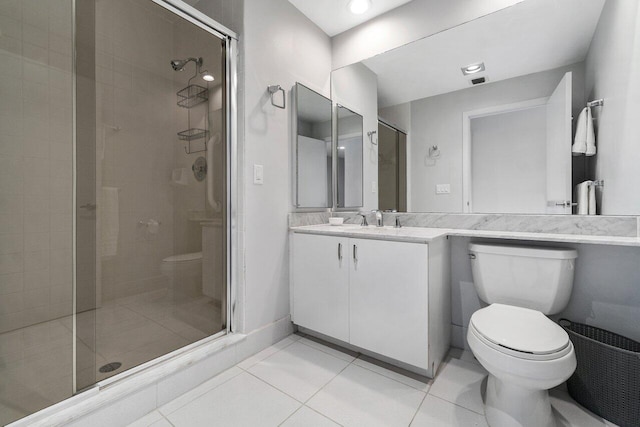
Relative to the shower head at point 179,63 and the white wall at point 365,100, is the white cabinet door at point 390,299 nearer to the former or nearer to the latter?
the white wall at point 365,100

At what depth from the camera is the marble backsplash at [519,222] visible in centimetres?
136

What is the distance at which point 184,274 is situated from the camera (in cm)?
183

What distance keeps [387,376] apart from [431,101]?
5.82 ft

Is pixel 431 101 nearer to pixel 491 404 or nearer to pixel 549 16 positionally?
pixel 549 16

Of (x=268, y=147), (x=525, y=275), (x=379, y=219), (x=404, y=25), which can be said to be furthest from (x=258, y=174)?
(x=525, y=275)

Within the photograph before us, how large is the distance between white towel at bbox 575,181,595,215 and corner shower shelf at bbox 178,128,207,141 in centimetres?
216

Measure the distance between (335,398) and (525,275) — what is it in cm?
Answer: 115

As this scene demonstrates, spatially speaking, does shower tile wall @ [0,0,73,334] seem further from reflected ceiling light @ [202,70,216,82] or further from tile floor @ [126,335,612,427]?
tile floor @ [126,335,612,427]

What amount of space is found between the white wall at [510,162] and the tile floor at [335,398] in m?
0.99

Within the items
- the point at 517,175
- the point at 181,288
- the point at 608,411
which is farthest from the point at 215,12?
the point at 608,411

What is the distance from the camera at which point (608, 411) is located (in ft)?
3.93

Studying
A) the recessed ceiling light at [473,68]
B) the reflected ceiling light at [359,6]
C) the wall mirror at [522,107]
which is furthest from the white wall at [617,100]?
the reflected ceiling light at [359,6]

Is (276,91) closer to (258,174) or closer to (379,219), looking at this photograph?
(258,174)

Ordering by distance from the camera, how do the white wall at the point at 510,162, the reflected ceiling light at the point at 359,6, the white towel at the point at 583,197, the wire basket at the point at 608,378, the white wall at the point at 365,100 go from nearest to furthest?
the wire basket at the point at 608,378
the white towel at the point at 583,197
the white wall at the point at 510,162
the reflected ceiling light at the point at 359,6
the white wall at the point at 365,100
